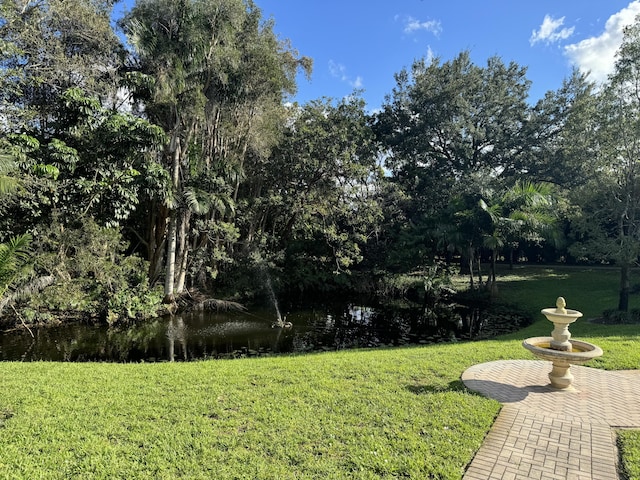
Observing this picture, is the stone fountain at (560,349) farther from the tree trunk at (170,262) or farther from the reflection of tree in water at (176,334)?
the tree trunk at (170,262)

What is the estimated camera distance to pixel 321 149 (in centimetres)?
1830

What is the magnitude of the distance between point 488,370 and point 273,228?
49.1ft

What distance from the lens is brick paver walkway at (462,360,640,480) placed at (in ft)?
12.1

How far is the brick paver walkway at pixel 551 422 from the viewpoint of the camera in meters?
3.67

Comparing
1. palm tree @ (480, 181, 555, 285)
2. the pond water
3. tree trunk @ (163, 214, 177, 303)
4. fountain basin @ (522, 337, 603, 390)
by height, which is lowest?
the pond water

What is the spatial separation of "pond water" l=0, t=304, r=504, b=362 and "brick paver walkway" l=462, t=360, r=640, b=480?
5285 millimetres

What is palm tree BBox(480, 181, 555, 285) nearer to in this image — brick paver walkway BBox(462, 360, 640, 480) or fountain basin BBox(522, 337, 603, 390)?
brick paver walkway BBox(462, 360, 640, 480)

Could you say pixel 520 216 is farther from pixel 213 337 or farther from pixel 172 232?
pixel 172 232

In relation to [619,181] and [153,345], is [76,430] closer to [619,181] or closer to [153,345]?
[153,345]

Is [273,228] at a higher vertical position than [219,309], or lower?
higher

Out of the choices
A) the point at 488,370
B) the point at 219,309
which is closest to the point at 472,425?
the point at 488,370

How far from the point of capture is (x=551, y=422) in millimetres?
4656

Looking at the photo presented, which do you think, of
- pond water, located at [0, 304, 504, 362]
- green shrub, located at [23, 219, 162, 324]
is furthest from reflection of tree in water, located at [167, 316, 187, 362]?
green shrub, located at [23, 219, 162, 324]

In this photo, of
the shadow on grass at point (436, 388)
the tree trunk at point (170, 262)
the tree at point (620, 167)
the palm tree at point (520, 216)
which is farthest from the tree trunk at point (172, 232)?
the tree at point (620, 167)
